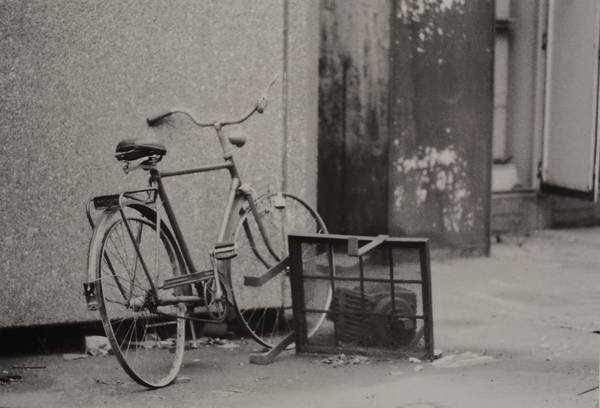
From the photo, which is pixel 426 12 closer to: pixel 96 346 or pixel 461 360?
pixel 461 360

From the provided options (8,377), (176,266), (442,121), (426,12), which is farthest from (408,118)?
(8,377)

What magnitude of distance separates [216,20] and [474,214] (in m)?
3.30

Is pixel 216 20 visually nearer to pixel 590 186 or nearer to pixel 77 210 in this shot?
pixel 77 210

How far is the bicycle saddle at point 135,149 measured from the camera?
5629 millimetres

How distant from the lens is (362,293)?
20.4 ft

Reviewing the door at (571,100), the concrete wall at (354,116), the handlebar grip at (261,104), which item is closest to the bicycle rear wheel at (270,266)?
the handlebar grip at (261,104)

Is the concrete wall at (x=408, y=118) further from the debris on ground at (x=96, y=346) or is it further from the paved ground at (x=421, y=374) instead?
the debris on ground at (x=96, y=346)

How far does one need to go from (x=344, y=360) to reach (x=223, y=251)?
2.80ft

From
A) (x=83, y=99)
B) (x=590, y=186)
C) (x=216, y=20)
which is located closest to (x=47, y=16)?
(x=83, y=99)

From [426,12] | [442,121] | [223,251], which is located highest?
[426,12]

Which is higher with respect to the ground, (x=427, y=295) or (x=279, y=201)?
(x=279, y=201)

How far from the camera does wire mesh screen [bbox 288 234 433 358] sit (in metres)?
6.10

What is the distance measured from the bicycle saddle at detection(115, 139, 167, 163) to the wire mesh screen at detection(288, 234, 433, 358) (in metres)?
0.94

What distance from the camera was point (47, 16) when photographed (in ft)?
20.2
